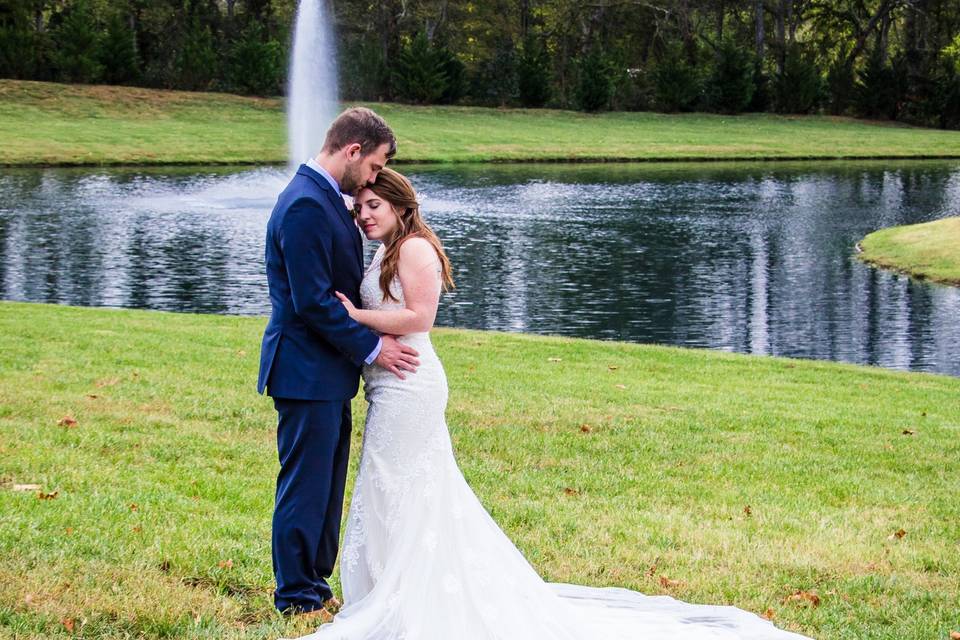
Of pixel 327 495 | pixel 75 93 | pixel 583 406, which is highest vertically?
→ pixel 75 93

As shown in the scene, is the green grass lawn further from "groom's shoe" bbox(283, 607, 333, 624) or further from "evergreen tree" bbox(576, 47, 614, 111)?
"evergreen tree" bbox(576, 47, 614, 111)

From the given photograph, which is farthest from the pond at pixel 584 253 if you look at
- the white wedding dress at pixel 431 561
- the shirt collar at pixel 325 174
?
the shirt collar at pixel 325 174

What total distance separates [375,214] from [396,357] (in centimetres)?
63

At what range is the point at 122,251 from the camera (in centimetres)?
2516

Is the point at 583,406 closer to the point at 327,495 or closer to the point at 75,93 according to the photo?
the point at 327,495

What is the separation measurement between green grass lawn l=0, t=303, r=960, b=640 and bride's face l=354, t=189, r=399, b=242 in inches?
68.3

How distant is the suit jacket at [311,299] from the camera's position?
4902 mm

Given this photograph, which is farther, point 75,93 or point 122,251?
point 75,93

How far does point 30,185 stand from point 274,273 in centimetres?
3432

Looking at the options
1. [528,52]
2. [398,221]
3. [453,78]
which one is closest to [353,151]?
[398,221]

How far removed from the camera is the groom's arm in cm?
489

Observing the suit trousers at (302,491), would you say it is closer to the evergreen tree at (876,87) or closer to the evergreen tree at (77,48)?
the evergreen tree at (77,48)

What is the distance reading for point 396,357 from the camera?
200 inches

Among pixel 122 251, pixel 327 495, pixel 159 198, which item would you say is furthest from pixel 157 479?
pixel 159 198
